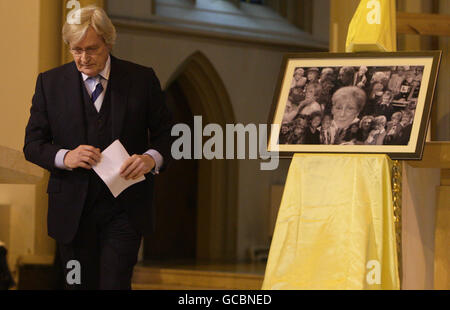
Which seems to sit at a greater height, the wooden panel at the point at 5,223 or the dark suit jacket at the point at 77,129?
the dark suit jacket at the point at 77,129

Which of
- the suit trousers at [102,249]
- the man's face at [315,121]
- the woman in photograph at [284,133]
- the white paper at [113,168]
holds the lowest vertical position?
the suit trousers at [102,249]

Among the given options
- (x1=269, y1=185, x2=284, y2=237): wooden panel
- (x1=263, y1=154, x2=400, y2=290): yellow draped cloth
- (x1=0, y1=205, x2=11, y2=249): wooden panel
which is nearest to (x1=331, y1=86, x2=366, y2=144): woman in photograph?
(x1=263, y1=154, x2=400, y2=290): yellow draped cloth

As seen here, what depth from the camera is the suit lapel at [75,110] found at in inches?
138

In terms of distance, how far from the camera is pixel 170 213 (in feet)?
39.1

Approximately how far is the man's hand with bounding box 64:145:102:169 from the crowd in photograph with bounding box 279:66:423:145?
862mm

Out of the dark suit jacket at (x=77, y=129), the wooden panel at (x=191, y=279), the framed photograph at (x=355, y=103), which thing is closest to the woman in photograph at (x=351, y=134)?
the framed photograph at (x=355, y=103)

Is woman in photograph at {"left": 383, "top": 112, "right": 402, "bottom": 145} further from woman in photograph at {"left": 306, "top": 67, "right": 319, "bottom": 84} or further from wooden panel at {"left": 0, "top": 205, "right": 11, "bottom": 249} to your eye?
wooden panel at {"left": 0, "top": 205, "right": 11, "bottom": 249}

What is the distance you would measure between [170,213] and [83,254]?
27.7ft

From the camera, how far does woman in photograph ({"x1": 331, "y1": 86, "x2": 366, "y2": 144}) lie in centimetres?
375

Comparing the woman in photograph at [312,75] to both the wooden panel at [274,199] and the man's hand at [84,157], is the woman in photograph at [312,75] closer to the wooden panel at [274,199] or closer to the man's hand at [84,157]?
the man's hand at [84,157]

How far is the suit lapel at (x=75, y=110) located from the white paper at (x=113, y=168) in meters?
0.14

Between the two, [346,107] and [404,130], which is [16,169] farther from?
[404,130]

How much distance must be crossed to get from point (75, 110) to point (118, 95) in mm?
186

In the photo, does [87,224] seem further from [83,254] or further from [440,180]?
[440,180]
